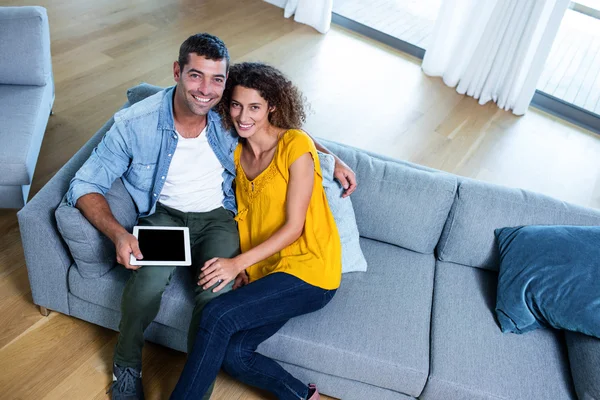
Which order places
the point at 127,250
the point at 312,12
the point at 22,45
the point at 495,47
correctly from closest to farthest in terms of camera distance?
the point at 127,250 → the point at 22,45 → the point at 495,47 → the point at 312,12

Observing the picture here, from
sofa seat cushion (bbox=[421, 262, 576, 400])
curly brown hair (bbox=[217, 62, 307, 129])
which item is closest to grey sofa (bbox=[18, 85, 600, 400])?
sofa seat cushion (bbox=[421, 262, 576, 400])

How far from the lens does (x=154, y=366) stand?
231 centimetres

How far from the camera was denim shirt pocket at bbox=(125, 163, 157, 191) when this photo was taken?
87.5 inches

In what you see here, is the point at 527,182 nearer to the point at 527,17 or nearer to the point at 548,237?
the point at 527,17

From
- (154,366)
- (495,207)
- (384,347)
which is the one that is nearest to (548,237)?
(495,207)

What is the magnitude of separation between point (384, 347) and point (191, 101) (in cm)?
102

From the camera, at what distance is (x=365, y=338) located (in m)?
2.11

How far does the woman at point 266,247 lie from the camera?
1979 mm

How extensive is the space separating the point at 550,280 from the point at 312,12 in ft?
10.6

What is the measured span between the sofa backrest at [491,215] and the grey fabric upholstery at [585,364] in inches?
16.8

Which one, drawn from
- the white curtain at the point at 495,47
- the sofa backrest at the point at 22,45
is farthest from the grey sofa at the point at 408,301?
the white curtain at the point at 495,47

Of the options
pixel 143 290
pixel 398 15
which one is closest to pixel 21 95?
pixel 143 290

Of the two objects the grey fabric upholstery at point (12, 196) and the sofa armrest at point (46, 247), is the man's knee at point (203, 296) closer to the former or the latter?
the sofa armrest at point (46, 247)

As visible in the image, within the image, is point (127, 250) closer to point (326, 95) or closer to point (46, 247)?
point (46, 247)
